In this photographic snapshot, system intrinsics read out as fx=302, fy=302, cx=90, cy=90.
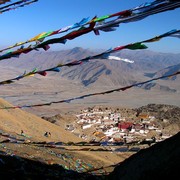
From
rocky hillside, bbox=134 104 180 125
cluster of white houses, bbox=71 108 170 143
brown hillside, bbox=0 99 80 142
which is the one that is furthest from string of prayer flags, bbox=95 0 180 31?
rocky hillside, bbox=134 104 180 125

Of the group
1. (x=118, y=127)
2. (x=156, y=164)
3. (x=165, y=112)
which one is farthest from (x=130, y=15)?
(x=165, y=112)

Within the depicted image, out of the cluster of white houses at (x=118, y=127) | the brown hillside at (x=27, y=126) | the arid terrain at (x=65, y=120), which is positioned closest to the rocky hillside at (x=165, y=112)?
the arid terrain at (x=65, y=120)

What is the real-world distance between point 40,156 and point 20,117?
1888 centimetres

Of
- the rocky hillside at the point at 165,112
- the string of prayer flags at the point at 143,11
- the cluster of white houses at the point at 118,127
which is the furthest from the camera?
the rocky hillside at the point at 165,112

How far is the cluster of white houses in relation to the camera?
39812 mm

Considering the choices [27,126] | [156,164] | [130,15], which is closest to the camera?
[130,15]

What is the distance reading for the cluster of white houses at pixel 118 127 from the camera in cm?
3981

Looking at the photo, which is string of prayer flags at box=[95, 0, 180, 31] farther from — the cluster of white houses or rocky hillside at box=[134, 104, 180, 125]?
rocky hillside at box=[134, 104, 180, 125]

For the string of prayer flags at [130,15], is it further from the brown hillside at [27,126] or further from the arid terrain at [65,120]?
the brown hillside at [27,126]

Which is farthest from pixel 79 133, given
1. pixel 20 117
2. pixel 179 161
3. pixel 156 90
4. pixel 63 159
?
pixel 156 90

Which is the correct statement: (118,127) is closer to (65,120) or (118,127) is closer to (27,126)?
(65,120)

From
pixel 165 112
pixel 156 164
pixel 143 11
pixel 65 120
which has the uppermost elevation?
pixel 143 11

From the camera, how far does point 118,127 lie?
152 ft

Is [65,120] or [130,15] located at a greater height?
[130,15]
